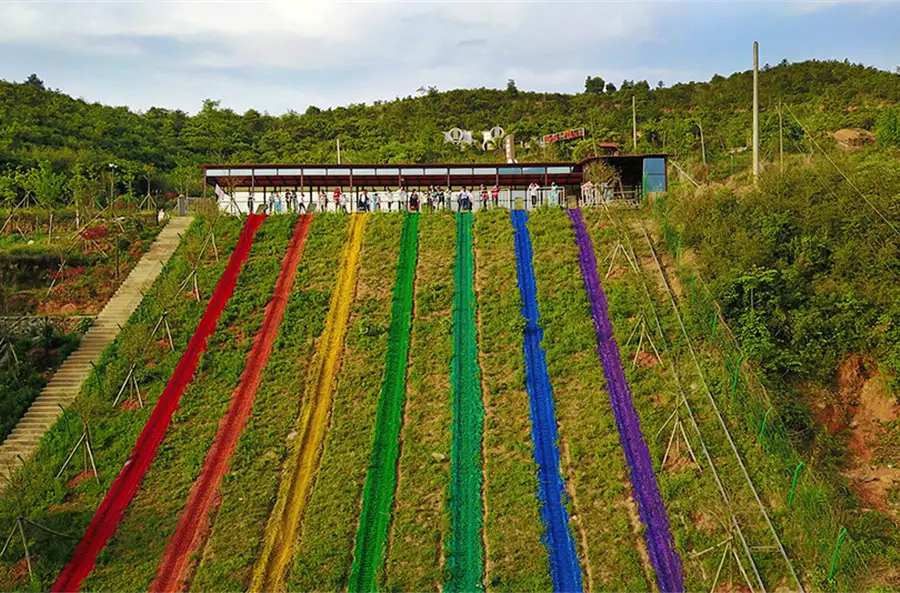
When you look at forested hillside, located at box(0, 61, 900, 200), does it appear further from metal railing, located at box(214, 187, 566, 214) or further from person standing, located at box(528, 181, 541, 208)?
person standing, located at box(528, 181, 541, 208)

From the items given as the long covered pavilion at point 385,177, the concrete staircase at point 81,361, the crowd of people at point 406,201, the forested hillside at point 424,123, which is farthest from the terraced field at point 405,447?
the forested hillside at point 424,123

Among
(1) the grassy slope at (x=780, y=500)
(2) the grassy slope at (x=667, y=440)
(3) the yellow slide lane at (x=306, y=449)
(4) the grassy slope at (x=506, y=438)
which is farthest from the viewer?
(3) the yellow slide lane at (x=306, y=449)

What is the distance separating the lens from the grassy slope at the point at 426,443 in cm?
1795

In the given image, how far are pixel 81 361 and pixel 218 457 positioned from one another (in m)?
7.85

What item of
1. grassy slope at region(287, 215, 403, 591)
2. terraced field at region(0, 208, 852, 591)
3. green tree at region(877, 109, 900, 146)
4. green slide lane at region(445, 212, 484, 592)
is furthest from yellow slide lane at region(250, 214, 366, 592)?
green tree at region(877, 109, 900, 146)

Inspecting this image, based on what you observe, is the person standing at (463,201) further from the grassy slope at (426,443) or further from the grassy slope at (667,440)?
the grassy slope at (667,440)

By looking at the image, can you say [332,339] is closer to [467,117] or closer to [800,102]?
[800,102]

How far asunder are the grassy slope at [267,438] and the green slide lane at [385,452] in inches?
98.5

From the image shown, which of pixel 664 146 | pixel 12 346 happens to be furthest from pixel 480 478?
pixel 664 146

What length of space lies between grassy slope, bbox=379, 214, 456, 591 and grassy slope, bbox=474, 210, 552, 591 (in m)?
1.16

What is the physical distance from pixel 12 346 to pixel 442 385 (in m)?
14.2

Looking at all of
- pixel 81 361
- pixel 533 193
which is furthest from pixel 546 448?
pixel 533 193

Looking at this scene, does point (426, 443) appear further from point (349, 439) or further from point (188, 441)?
point (188, 441)

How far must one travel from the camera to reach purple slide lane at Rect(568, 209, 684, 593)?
17.2 m
